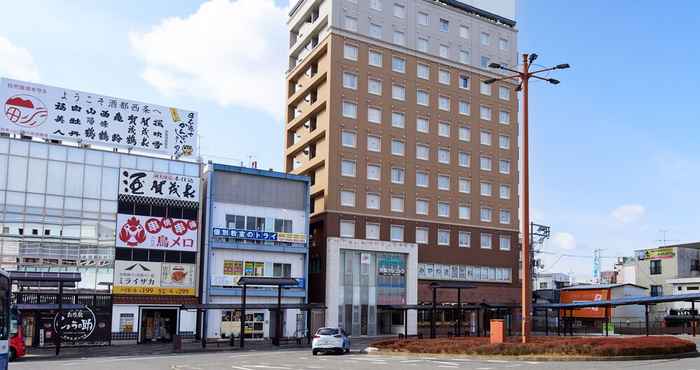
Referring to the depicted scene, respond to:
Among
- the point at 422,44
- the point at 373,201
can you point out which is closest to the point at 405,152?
the point at 373,201

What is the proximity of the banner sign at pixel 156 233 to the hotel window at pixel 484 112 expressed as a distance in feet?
116

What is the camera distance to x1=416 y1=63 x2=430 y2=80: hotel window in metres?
77.1

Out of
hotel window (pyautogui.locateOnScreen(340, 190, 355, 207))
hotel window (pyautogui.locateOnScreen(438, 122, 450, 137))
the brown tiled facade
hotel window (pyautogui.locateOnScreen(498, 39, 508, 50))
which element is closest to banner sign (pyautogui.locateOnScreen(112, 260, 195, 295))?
the brown tiled facade

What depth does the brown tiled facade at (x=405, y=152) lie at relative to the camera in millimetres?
71062

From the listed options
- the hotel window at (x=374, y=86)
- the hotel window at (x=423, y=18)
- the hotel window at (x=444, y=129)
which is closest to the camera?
the hotel window at (x=374, y=86)

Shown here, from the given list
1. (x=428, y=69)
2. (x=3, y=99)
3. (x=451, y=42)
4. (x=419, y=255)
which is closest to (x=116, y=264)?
(x=3, y=99)

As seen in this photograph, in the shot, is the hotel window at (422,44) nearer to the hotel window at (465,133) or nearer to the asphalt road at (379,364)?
the hotel window at (465,133)

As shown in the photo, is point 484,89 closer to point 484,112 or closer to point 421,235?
point 484,112

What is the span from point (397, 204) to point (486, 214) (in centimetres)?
1156

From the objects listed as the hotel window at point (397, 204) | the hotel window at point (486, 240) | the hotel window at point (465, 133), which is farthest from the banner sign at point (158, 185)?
the hotel window at point (486, 240)

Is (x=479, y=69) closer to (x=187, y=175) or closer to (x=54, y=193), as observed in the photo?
(x=187, y=175)

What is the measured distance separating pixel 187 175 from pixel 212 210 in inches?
141

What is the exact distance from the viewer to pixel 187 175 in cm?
6019

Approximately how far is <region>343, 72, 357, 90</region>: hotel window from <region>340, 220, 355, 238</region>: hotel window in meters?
13.3
